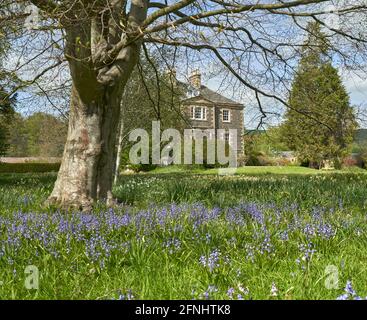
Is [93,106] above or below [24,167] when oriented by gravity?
above

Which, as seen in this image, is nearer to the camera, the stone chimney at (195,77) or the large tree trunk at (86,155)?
the large tree trunk at (86,155)

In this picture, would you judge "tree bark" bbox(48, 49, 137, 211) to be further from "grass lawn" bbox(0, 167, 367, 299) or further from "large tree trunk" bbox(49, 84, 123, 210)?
"grass lawn" bbox(0, 167, 367, 299)

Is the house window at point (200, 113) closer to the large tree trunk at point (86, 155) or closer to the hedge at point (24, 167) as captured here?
the hedge at point (24, 167)

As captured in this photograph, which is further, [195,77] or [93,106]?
[195,77]

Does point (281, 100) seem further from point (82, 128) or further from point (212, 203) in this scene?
point (82, 128)

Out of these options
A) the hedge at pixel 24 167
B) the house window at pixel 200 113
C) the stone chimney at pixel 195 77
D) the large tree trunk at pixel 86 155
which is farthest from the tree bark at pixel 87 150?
the house window at pixel 200 113

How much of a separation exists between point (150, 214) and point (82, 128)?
2.32 m

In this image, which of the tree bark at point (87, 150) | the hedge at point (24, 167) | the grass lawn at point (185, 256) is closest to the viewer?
the grass lawn at point (185, 256)

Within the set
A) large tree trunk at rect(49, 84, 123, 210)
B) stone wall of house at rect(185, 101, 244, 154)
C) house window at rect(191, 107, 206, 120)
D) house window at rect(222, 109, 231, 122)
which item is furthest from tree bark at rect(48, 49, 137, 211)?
house window at rect(222, 109, 231, 122)

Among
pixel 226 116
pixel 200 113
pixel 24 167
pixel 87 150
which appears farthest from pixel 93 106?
pixel 226 116

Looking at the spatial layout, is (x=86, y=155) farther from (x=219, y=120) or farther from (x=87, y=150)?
(x=219, y=120)

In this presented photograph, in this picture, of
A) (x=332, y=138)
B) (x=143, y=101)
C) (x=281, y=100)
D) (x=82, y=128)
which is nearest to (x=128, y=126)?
(x=143, y=101)

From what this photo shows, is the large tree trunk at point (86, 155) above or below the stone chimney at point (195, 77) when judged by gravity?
below
